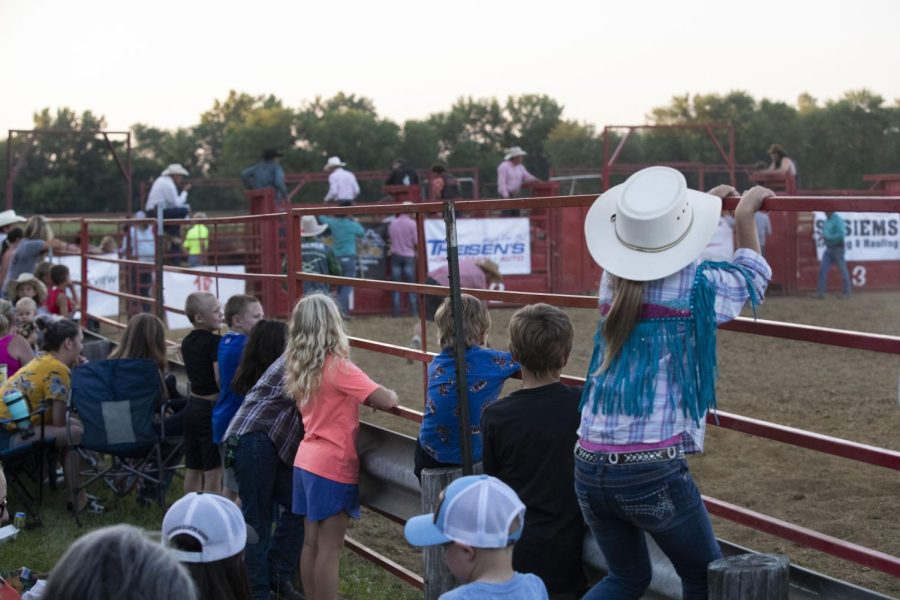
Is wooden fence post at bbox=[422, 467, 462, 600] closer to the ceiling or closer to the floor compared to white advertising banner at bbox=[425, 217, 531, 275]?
closer to the floor

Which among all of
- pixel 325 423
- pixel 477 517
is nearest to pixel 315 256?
pixel 325 423

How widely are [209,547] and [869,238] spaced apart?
18249 millimetres

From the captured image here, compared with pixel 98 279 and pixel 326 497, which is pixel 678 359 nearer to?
pixel 326 497

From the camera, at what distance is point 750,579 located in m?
2.75

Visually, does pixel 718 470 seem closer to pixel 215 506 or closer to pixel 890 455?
pixel 890 455

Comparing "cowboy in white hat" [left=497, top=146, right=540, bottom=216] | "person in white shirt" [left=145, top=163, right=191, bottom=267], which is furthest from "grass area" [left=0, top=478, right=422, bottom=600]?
"cowboy in white hat" [left=497, top=146, right=540, bottom=216]

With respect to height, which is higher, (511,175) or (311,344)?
(511,175)

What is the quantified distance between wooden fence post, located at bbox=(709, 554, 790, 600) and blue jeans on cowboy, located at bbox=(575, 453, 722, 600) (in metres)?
0.23

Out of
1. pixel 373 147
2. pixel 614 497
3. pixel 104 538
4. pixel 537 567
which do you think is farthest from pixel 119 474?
pixel 373 147

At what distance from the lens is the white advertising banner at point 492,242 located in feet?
57.7

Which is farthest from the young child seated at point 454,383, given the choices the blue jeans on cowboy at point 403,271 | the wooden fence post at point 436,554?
the blue jeans on cowboy at point 403,271

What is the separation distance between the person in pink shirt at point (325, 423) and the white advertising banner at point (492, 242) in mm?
12481

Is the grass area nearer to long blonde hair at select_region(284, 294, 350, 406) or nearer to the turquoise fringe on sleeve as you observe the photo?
long blonde hair at select_region(284, 294, 350, 406)

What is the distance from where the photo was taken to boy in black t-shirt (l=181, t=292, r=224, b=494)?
655cm
